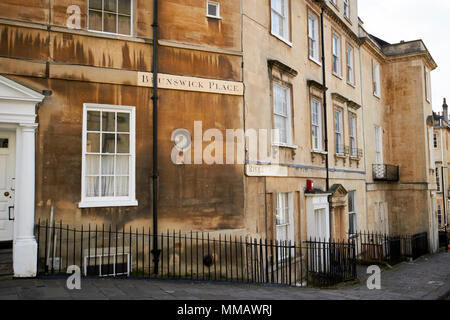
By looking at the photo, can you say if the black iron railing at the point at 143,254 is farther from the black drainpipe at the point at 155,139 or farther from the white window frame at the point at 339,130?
the white window frame at the point at 339,130

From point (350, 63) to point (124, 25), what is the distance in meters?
12.6

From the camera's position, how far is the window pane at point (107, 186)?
895 cm

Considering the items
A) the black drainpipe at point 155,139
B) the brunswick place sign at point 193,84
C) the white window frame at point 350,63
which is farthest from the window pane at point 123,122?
the white window frame at point 350,63

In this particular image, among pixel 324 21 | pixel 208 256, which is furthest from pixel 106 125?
pixel 324 21

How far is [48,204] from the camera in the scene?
8266mm

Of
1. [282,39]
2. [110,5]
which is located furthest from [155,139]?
[282,39]

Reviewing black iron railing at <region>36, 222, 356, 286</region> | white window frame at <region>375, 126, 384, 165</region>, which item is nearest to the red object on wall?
black iron railing at <region>36, 222, 356, 286</region>

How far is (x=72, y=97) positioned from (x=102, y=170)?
1.75m

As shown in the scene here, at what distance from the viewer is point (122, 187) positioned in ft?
29.9

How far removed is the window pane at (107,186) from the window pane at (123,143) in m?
0.70

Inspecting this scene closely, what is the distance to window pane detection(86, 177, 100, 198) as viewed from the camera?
8789 mm

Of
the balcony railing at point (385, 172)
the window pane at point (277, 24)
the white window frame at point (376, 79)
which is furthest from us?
the white window frame at point (376, 79)

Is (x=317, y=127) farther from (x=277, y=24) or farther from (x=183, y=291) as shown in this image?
(x=183, y=291)

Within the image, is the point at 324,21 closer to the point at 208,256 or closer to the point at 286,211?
the point at 286,211
